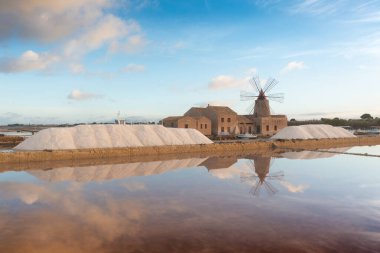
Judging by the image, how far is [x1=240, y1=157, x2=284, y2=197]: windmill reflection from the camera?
12.6 metres

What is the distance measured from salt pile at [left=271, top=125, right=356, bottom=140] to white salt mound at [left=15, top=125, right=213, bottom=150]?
34.3 ft

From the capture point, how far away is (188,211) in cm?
961

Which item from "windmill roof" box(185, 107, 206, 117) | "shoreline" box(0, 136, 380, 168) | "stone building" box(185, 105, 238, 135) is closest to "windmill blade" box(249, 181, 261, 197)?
"shoreline" box(0, 136, 380, 168)

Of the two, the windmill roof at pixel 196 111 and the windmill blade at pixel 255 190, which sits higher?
the windmill roof at pixel 196 111

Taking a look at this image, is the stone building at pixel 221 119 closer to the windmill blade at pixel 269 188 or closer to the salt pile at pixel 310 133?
the salt pile at pixel 310 133

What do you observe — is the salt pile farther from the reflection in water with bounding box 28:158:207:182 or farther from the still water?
the still water

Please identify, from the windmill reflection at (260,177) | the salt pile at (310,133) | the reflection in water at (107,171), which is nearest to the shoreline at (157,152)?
the salt pile at (310,133)

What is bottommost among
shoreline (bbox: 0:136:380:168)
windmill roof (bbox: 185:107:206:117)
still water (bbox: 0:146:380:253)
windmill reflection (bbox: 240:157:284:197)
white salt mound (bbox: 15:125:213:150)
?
still water (bbox: 0:146:380:253)

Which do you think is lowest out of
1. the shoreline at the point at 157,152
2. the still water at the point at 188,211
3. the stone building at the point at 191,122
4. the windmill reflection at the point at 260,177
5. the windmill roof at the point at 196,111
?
the still water at the point at 188,211

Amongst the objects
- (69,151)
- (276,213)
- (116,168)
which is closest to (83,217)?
(276,213)

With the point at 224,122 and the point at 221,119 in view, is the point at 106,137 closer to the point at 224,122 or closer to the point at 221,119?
the point at 221,119

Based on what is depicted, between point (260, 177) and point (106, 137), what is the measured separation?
12313 mm

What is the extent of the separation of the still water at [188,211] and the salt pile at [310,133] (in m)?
17.4

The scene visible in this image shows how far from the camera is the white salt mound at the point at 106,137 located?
22188mm
